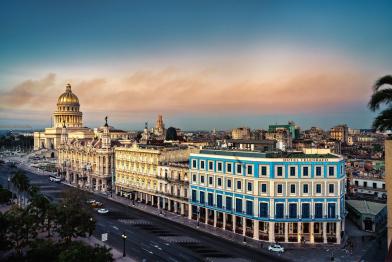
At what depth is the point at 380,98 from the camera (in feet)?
98.0

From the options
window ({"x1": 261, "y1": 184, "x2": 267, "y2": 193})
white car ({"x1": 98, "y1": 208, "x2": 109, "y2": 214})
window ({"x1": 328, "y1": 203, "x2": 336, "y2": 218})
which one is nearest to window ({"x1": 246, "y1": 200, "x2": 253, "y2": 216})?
window ({"x1": 261, "y1": 184, "x2": 267, "y2": 193})

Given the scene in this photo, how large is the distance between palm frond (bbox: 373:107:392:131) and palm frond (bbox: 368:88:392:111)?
895mm

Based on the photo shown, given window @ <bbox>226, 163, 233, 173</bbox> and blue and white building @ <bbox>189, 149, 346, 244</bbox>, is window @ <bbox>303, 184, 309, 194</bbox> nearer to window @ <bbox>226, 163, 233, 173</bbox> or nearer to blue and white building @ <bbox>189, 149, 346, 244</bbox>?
blue and white building @ <bbox>189, 149, 346, 244</bbox>

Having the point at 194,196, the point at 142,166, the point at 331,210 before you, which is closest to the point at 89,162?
the point at 142,166

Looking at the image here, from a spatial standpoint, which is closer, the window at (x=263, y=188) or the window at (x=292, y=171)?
the window at (x=292, y=171)

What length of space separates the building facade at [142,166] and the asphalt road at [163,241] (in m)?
7.77

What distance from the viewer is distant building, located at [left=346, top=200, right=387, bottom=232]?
214 feet

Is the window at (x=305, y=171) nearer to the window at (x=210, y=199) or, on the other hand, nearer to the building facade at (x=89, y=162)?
the window at (x=210, y=199)

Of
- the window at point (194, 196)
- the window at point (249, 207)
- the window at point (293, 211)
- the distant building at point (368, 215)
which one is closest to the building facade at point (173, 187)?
the window at point (194, 196)

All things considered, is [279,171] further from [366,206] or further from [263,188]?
[366,206]

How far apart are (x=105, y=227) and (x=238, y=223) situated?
929 inches

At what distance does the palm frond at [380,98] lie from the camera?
1174 inches

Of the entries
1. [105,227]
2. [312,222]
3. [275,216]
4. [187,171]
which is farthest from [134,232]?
[312,222]

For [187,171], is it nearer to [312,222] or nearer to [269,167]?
[269,167]
